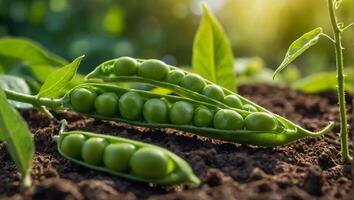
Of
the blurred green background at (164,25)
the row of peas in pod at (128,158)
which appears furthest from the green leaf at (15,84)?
the blurred green background at (164,25)

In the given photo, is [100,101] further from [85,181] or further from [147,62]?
[85,181]

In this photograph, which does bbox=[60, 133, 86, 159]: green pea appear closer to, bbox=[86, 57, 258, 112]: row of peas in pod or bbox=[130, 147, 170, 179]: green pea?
bbox=[130, 147, 170, 179]: green pea

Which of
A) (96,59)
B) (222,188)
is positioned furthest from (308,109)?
(96,59)

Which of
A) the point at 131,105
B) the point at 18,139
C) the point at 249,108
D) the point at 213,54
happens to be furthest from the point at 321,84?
the point at 18,139

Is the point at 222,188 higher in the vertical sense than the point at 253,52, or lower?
lower

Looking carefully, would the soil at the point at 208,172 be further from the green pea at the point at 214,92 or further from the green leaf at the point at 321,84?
the green leaf at the point at 321,84

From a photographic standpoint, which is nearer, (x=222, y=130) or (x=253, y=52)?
(x=222, y=130)
